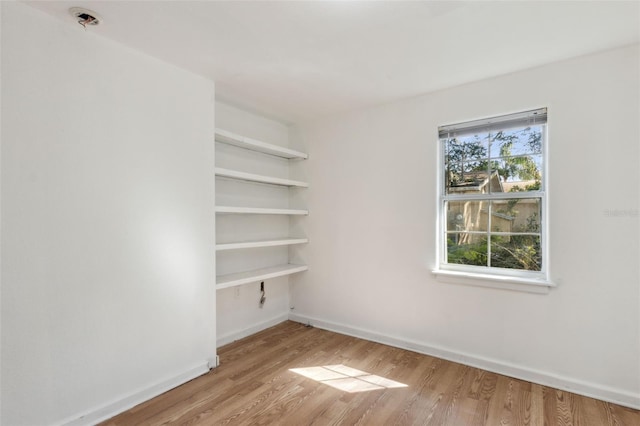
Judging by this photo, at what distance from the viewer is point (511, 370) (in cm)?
246

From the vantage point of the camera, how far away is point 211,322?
104 inches

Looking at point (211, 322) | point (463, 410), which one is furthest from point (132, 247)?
point (463, 410)

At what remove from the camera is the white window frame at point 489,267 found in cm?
239

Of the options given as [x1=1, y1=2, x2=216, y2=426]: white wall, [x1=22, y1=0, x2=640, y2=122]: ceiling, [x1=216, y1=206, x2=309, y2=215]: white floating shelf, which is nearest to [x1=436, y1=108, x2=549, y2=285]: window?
[x1=22, y1=0, x2=640, y2=122]: ceiling

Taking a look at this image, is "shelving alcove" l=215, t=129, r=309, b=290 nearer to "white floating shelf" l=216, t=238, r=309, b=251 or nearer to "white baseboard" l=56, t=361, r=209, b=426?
"white floating shelf" l=216, t=238, r=309, b=251

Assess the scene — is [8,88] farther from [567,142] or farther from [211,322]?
[567,142]

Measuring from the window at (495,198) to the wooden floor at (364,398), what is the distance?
83 centimetres

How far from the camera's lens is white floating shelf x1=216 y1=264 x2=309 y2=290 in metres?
2.79

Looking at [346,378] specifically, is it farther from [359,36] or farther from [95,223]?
[359,36]

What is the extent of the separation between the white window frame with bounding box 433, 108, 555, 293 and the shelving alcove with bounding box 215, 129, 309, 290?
4.98ft

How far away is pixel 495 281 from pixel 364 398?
4.55 feet

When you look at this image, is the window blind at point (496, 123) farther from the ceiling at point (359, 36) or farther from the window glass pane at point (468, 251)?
the window glass pane at point (468, 251)

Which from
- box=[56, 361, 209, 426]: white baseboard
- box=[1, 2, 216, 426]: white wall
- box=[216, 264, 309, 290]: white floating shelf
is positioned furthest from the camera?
box=[216, 264, 309, 290]: white floating shelf

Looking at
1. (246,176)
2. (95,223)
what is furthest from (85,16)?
(246,176)
